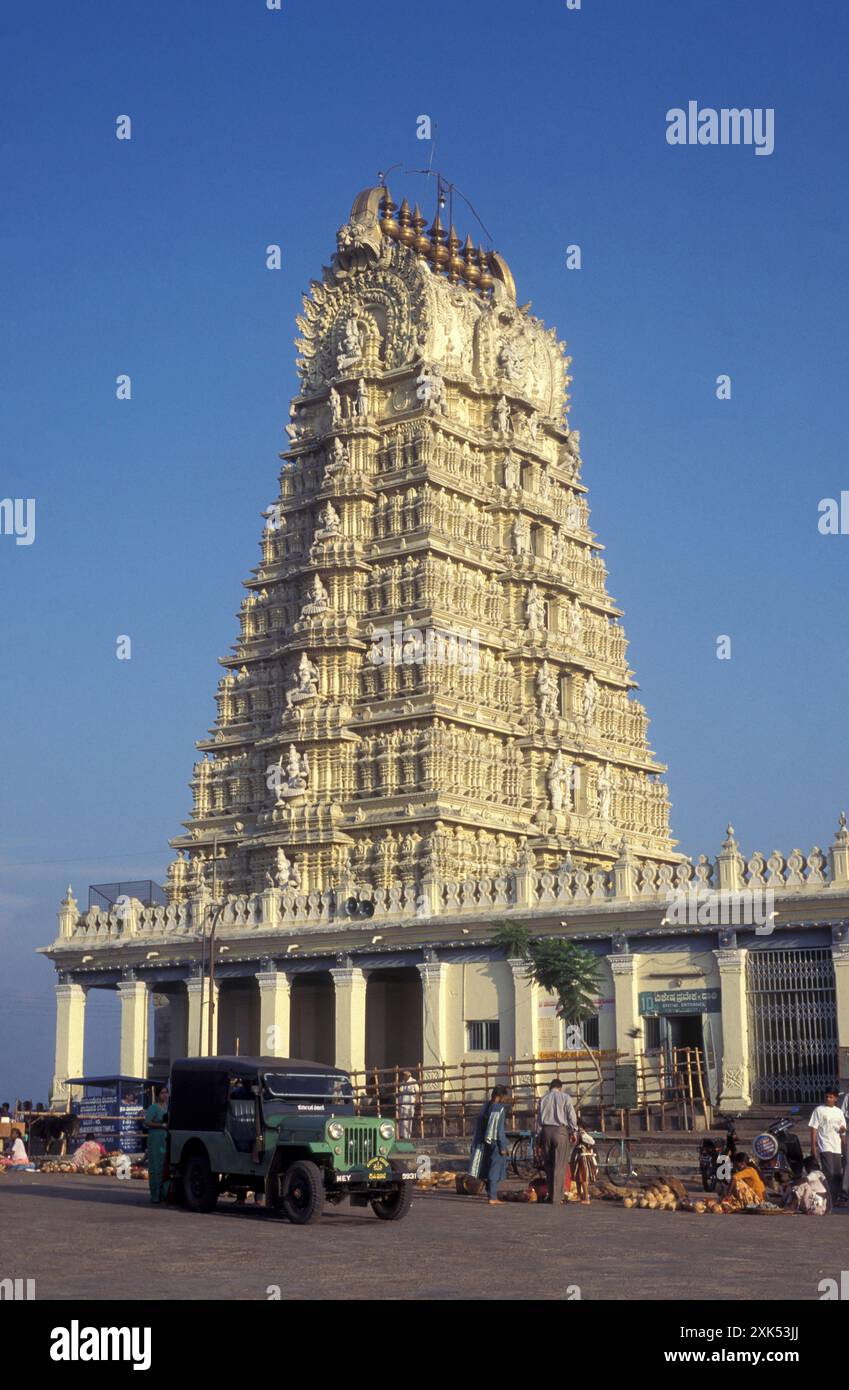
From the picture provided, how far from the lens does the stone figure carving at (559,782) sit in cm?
6519

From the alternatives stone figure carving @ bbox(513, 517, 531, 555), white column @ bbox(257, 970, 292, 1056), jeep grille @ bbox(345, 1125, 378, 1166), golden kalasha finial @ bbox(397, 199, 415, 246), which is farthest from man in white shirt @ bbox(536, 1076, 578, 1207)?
golden kalasha finial @ bbox(397, 199, 415, 246)

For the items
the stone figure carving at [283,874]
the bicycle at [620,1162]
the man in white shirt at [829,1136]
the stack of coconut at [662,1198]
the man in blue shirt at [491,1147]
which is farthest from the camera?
the stone figure carving at [283,874]

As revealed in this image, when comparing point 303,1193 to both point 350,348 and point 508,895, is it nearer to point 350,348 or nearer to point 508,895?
point 508,895

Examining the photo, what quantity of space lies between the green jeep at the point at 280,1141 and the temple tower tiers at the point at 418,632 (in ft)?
105

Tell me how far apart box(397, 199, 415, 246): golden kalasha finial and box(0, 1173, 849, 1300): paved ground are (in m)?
57.5

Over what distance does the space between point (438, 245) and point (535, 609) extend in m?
21.5

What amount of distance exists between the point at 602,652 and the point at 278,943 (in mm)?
23746

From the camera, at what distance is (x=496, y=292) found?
76750 mm

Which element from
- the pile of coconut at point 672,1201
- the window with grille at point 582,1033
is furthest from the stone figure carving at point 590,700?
the pile of coconut at point 672,1201

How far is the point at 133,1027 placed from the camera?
5991 centimetres

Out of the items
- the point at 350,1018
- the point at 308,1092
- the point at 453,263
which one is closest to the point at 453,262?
the point at 453,263

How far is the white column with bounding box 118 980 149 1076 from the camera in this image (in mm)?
59344

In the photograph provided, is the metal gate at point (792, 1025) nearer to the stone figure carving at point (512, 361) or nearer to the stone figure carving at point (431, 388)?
the stone figure carving at point (431, 388)

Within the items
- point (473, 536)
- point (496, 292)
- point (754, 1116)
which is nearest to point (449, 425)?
point (473, 536)
